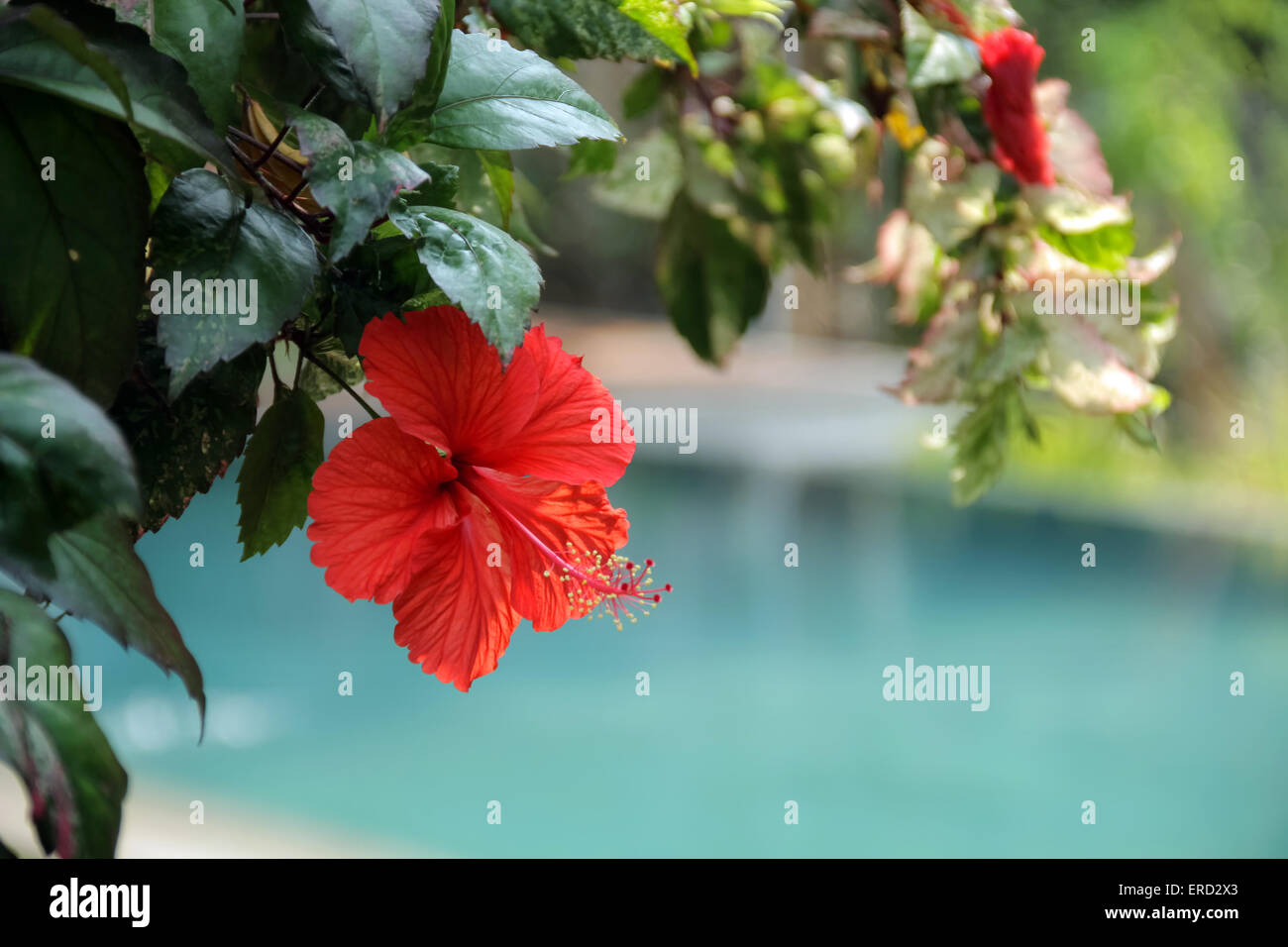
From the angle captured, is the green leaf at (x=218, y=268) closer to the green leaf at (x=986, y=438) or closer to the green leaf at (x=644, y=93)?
the green leaf at (x=986, y=438)

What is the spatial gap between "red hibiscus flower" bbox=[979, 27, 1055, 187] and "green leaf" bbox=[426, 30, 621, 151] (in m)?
0.30

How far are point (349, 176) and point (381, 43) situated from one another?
0.03 m

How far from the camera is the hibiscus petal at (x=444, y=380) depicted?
0.29 metres

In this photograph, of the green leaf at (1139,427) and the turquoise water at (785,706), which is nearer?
the green leaf at (1139,427)

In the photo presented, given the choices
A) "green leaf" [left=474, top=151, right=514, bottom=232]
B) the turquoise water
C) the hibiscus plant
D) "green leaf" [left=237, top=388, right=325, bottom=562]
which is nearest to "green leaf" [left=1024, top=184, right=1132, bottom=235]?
the hibiscus plant

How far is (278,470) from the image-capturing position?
0.34 meters

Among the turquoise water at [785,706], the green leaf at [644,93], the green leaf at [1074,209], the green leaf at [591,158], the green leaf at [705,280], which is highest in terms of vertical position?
the green leaf at [644,93]

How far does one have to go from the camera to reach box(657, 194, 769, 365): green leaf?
0.77m

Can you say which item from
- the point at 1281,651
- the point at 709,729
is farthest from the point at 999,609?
the point at 709,729

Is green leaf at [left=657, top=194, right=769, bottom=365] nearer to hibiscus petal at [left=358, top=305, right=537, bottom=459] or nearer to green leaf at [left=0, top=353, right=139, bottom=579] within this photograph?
hibiscus petal at [left=358, top=305, right=537, bottom=459]

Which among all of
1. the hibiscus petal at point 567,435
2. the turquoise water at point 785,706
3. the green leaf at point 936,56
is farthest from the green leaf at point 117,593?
the turquoise water at point 785,706

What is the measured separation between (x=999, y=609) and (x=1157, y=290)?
499 cm

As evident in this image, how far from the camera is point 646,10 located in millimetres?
382

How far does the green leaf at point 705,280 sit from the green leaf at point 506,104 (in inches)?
17.1
